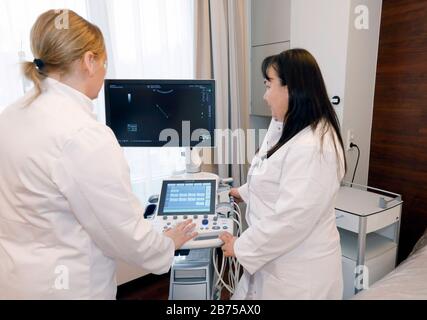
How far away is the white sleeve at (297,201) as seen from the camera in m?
1.10

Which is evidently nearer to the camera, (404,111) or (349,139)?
(404,111)

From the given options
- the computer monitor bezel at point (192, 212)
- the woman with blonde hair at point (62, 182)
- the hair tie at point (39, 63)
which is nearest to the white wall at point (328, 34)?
the computer monitor bezel at point (192, 212)

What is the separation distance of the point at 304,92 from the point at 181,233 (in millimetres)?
675

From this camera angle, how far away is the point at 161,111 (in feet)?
5.38

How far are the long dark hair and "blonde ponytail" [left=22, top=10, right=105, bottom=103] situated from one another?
663mm

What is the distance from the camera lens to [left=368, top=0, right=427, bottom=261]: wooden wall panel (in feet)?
6.75

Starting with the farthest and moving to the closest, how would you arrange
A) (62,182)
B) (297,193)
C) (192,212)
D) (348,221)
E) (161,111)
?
1. (348,221)
2. (161,111)
3. (192,212)
4. (297,193)
5. (62,182)

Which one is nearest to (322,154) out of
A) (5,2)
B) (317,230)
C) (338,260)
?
(317,230)

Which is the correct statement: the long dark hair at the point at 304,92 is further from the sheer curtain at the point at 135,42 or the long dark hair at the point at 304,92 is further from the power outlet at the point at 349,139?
the power outlet at the point at 349,139

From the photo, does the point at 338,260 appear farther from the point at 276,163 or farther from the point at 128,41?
the point at 128,41

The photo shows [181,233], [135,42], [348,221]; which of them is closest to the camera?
[181,233]

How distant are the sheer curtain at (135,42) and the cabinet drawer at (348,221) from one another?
94 cm

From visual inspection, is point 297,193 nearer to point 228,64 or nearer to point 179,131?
point 179,131

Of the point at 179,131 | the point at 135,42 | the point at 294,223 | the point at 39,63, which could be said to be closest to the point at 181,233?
the point at 294,223
